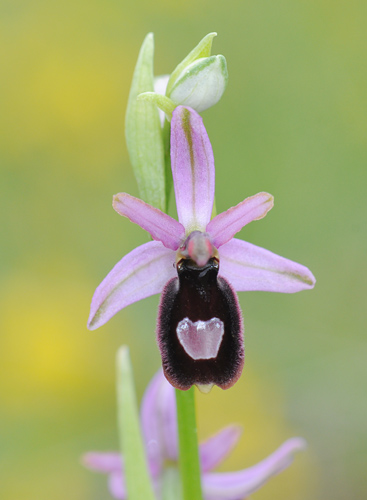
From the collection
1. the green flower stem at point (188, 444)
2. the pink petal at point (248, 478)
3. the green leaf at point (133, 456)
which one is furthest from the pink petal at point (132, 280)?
the pink petal at point (248, 478)

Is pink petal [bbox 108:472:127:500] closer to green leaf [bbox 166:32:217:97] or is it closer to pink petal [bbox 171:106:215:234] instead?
pink petal [bbox 171:106:215:234]

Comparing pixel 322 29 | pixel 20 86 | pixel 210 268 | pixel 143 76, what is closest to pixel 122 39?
pixel 20 86

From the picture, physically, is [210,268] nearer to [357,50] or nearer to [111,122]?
[111,122]

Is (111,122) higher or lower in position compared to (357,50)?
lower

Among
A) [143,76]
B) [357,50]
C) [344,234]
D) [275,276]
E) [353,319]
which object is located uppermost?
[357,50]

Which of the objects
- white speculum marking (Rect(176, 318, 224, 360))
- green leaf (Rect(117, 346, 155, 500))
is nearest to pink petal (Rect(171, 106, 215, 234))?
white speculum marking (Rect(176, 318, 224, 360))

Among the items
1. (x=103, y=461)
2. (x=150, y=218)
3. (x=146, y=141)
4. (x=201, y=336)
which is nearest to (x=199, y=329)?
(x=201, y=336)

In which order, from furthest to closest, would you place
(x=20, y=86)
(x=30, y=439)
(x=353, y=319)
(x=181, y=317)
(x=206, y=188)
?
(x=20, y=86)
(x=353, y=319)
(x=30, y=439)
(x=206, y=188)
(x=181, y=317)
